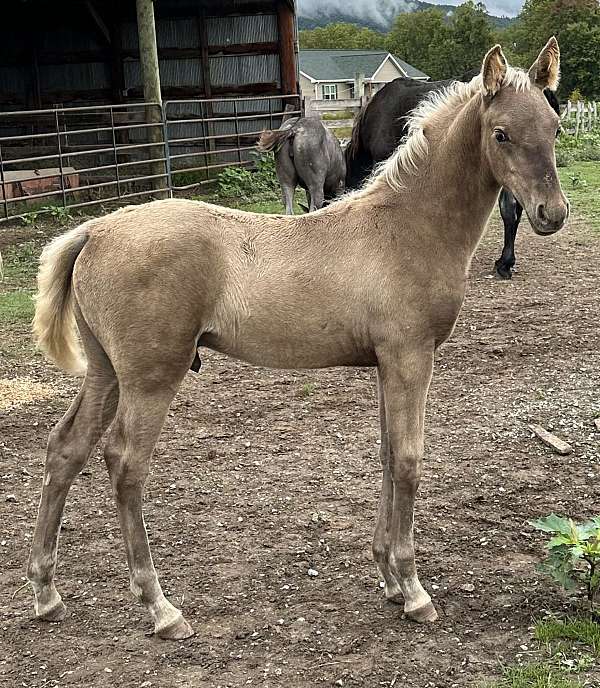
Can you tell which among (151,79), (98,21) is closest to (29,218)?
(151,79)

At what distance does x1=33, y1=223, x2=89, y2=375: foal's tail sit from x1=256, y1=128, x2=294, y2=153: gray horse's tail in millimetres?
7226

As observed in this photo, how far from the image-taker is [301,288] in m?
2.91

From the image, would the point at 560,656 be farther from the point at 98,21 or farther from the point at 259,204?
the point at 98,21

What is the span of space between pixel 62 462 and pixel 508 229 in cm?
583

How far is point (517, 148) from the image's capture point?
9.17ft

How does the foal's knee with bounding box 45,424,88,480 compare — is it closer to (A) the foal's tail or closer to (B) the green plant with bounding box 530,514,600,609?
(A) the foal's tail

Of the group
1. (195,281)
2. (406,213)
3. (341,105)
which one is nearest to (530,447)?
(406,213)

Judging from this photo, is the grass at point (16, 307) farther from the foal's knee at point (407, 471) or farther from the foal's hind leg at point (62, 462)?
the foal's knee at point (407, 471)

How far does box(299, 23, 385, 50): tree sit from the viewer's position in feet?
305

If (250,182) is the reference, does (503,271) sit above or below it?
below

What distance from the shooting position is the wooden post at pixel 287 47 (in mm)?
14547

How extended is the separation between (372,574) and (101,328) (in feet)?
4.90

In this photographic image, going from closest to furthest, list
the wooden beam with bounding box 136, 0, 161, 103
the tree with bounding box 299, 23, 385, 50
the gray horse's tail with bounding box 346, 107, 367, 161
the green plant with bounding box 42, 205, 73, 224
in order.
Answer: the gray horse's tail with bounding box 346, 107, 367, 161 < the green plant with bounding box 42, 205, 73, 224 < the wooden beam with bounding box 136, 0, 161, 103 < the tree with bounding box 299, 23, 385, 50

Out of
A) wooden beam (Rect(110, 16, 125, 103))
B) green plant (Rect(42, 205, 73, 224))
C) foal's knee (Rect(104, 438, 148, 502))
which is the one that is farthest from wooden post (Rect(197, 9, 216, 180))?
foal's knee (Rect(104, 438, 148, 502))
